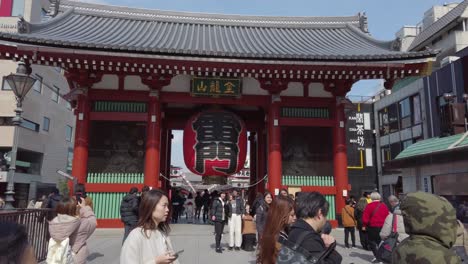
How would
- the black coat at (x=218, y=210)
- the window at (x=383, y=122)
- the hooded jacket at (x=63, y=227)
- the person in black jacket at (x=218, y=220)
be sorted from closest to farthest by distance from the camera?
the hooded jacket at (x=63, y=227)
the person in black jacket at (x=218, y=220)
the black coat at (x=218, y=210)
the window at (x=383, y=122)

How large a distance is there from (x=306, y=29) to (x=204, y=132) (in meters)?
8.80

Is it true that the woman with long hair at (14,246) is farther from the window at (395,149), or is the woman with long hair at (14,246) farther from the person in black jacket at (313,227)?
the window at (395,149)

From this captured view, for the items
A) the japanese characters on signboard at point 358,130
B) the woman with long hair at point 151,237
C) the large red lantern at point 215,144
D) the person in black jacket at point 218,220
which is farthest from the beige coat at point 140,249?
the japanese characters on signboard at point 358,130

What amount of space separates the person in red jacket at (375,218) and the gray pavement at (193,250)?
0.54 m

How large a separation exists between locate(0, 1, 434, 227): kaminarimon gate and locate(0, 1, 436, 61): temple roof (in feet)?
0.22

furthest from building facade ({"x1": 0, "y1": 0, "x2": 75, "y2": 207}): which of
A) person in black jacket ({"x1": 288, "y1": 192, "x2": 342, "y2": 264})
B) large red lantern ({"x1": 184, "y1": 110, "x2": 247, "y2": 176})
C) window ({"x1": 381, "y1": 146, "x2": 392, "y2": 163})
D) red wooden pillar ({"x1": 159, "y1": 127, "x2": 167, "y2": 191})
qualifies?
window ({"x1": 381, "y1": 146, "x2": 392, "y2": 163})

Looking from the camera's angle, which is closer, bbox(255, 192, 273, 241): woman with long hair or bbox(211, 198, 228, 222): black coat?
bbox(255, 192, 273, 241): woman with long hair

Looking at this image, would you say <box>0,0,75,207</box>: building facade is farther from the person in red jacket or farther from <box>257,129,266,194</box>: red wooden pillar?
the person in red jacket

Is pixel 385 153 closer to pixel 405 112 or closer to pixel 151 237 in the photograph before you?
pixel 405 112

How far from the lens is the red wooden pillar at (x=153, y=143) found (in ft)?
39.1

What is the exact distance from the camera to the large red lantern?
11.1 meters

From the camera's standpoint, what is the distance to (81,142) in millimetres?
11781

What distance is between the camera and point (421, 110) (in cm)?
2842

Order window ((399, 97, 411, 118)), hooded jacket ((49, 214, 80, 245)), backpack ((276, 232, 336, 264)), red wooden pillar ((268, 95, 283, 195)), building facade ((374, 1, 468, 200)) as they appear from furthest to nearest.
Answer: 1. window ((399, 97, 411, 118))
2. building facade ((374, 1, 468, 200))
3. red wooden pillar ((268, 95, 283, 195))
4. hooded jacket ((49, 214, 80, 245))
5. backpack ((276, 232, 336, 264))
